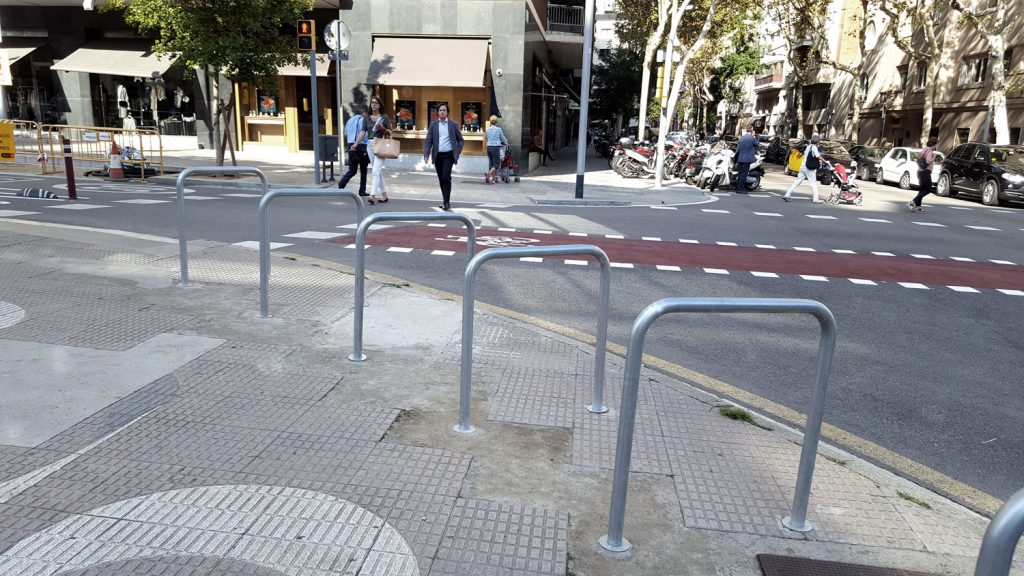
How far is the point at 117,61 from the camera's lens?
90.6ft

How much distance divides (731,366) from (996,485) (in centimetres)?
199

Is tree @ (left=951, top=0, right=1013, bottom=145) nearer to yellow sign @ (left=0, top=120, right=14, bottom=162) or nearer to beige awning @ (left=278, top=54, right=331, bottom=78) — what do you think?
beige awning @ (left=278, top=54, right=331, bottom=78)

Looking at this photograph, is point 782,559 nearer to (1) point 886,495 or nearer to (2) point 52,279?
(1) point 886,495

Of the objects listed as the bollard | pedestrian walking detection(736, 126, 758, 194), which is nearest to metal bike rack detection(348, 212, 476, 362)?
the bollard

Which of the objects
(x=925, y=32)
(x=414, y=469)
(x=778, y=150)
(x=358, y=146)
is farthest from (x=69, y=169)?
(x=778, y=150)

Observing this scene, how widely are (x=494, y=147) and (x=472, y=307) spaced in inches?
642

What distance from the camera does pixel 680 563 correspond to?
2.86 m

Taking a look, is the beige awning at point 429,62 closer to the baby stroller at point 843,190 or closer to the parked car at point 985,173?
the baby stroller at point 843,190

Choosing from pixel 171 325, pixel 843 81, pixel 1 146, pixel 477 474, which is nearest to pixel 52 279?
pixel 171 325

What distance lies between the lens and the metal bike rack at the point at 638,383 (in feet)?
9.04

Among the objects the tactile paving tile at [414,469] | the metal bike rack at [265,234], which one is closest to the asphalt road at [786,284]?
the metal bike rack at [265,234]

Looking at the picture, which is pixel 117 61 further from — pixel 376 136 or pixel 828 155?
pixel 828 155

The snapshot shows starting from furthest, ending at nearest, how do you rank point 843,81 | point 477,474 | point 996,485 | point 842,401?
point 843,81 → point 842,401 → point 996,485 → point 477,474

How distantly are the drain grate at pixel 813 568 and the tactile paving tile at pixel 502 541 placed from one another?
79 centimetres
